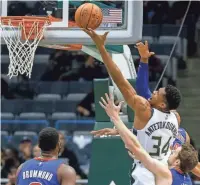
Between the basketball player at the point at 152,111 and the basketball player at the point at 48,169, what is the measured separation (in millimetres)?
776

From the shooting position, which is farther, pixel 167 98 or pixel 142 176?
pixel 142 176

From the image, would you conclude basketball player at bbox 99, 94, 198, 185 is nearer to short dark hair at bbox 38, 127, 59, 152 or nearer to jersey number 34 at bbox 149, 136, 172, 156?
jersey number 34 at bbox 149, 136, 172, 156

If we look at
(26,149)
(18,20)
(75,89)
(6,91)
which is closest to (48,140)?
(18,20)

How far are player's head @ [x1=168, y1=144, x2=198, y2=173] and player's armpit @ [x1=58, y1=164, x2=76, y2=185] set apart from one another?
2.23 feet

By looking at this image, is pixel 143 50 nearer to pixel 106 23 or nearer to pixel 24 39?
pixel 106 23

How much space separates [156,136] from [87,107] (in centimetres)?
636

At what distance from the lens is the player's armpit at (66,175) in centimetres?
580

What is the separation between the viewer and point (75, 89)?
527 inches

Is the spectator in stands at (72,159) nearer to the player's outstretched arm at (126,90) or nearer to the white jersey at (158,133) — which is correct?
the white jersey at (158,133)

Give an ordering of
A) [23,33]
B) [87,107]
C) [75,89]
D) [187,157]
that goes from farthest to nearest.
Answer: [75,89]
[87,107]
[23,33]
[187,157]

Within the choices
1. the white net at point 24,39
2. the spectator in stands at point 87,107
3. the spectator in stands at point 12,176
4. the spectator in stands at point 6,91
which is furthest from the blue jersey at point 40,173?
the spectator in stands at point 6,91

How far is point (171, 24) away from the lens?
14.8 meters

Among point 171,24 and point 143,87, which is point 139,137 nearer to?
point 143,87

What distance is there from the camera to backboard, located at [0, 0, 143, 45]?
7112mm
